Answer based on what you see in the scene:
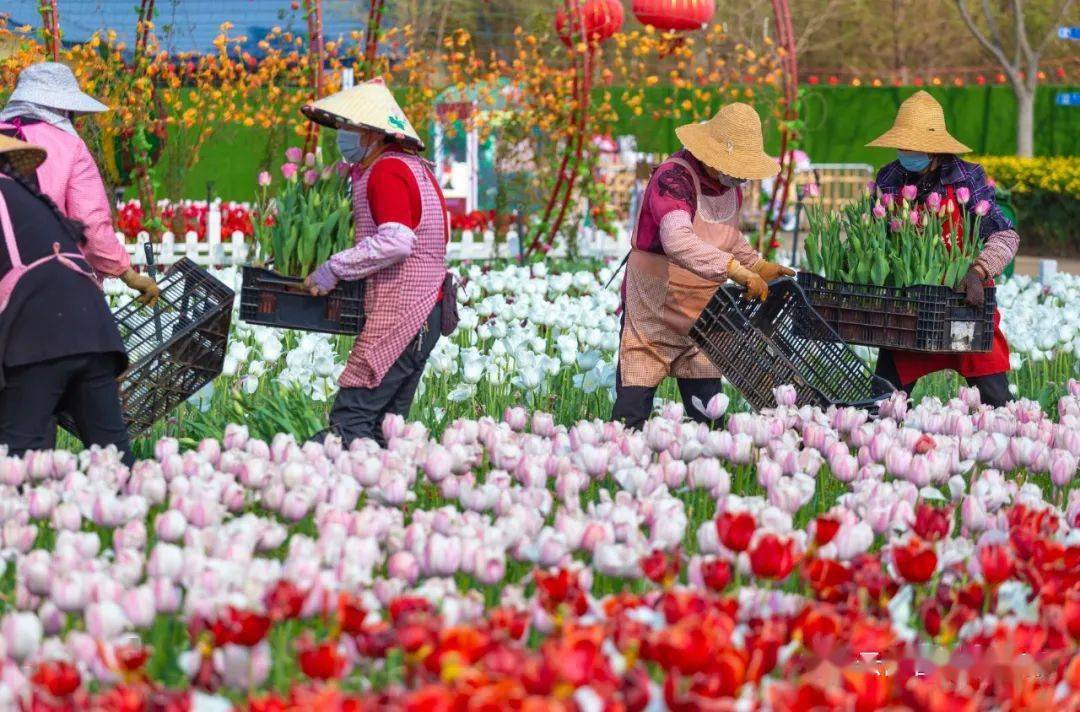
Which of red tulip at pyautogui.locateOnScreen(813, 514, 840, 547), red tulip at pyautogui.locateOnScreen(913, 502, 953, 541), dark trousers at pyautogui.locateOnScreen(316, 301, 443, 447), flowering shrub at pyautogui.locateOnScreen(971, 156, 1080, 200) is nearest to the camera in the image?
red tulip at pyautogui.locateOnScreen(813, 514, 840, 547)

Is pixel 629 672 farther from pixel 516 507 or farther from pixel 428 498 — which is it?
pixel 428 498

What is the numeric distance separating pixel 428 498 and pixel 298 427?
4.65ft

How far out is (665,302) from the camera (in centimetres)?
579

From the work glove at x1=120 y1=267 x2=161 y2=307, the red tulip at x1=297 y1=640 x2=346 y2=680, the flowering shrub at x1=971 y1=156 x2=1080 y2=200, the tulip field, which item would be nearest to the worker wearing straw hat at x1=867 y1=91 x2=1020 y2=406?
the tulip field

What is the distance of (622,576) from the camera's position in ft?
10.2

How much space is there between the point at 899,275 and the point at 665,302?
2.92 ft

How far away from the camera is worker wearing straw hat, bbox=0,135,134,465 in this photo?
4.56m

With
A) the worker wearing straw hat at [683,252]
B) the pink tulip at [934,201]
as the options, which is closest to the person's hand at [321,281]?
the worker wearing straw hat at [683,252]

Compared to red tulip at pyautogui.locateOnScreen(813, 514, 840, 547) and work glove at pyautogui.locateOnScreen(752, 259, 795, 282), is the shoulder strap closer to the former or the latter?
work glove at pyautogui.locateOnScreen(752, 259, 795, 282)

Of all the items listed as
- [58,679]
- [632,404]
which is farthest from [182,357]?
[58,679]

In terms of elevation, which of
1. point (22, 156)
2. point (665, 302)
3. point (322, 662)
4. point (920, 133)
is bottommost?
point (322, 662)

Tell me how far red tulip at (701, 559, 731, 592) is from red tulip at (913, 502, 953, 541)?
567mm

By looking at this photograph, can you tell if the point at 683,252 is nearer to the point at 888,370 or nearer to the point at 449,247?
the point at 888,370

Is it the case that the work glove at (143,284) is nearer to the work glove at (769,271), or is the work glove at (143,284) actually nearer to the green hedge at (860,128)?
the work glove at (769,271)
